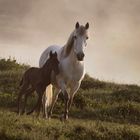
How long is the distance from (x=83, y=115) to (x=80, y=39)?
202 inches

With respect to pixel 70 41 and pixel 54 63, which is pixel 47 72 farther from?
pixel 70 41

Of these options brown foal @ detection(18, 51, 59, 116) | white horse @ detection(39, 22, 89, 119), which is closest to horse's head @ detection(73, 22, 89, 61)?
white horse @ detection(39, 22, 89, 119)

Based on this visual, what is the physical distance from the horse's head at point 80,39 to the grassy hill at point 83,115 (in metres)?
2.08

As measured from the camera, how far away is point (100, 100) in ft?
81.7

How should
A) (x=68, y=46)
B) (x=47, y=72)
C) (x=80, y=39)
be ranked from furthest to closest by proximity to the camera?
(x=68, y=46)
(x=47, y=72)
(x=80, y=39)

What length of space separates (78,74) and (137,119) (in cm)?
435

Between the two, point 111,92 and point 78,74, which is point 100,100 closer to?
point 111,92

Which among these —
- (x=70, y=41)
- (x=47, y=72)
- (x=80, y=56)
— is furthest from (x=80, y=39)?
(x=47, y=72)

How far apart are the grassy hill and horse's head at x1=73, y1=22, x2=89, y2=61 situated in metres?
2.08

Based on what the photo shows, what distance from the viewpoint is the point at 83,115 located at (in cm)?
2253

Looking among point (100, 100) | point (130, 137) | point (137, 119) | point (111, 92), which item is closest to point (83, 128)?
point (130, 137)

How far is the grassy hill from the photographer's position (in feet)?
50.1

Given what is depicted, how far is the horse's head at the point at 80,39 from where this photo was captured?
1798cm

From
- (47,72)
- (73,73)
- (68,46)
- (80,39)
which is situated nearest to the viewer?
(80,39)
